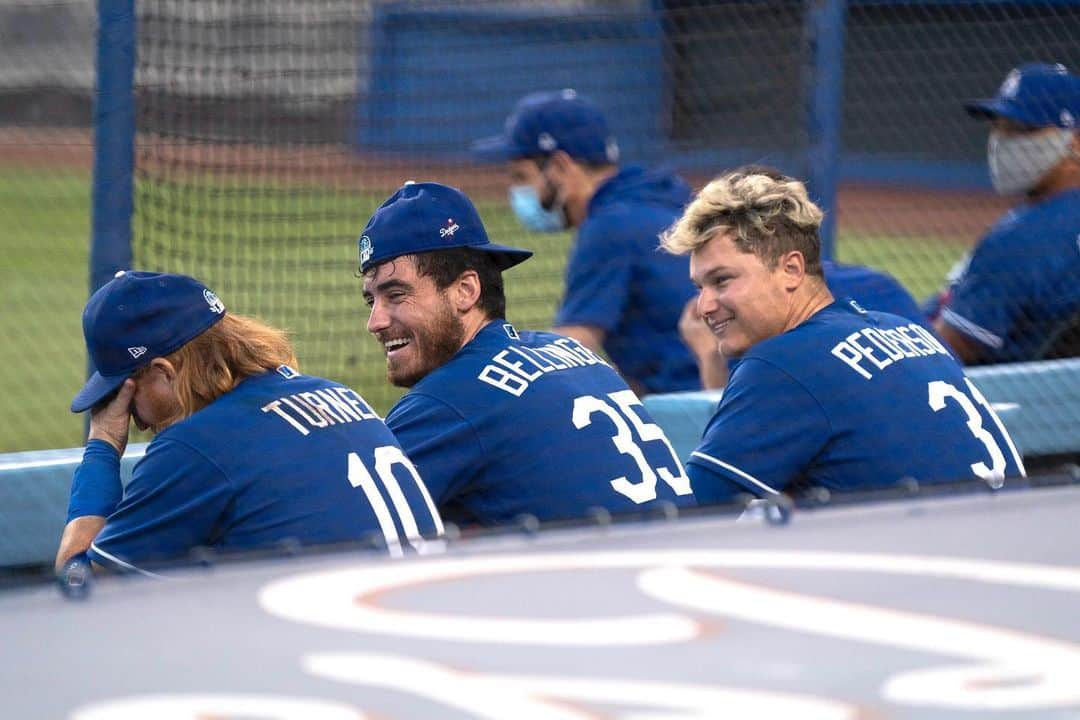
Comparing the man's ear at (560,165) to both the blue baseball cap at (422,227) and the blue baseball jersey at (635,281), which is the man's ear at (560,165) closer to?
the blue baseball jersey at (635,281)

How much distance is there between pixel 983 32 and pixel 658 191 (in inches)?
157

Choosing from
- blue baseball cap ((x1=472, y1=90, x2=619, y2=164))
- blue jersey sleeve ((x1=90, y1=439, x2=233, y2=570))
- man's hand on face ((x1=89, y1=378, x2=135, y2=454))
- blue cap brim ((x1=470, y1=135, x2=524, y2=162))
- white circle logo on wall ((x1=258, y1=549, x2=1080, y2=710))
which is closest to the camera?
white circle logo on wall ((x1=258, y1=549, x2=1080, y2=710))

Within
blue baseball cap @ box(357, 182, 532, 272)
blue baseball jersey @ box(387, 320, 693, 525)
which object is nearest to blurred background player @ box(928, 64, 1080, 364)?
blue baseball cap @ box(357, 182, 532, 272)

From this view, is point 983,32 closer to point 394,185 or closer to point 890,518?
point 394,185

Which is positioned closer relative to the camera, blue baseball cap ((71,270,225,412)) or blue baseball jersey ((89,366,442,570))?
blue baseball jersey ((89,366,442,570))

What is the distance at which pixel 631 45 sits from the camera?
29.7ft

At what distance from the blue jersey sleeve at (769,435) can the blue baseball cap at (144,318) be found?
3.37ft

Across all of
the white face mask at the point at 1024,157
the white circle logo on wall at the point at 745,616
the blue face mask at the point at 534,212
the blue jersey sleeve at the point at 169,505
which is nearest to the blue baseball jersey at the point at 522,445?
the blue jersey sleeve at the point at 169,505

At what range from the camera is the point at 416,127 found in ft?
37.8

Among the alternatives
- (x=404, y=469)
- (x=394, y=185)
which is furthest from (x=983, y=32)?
(x=404, y=469)

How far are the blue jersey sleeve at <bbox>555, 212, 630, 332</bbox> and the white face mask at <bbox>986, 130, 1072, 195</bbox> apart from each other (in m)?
1.41

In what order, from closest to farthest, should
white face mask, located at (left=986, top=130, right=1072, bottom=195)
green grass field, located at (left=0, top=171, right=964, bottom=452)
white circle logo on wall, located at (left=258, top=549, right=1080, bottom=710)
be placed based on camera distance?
white circle logo on wall, located at (left=258, top=549, right=1080, bottom=710) < white face mask, located at (left=986, top=130, right=1072, bottom=195) < green grass field, located at (left=0, top=171, right=964, bottom=452)

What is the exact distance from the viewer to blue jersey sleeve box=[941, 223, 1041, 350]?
568cm

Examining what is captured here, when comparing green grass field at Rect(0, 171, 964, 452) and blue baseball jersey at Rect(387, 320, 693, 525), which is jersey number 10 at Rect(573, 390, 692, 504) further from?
green grass field at Rect(0, 171, 964, 452)
